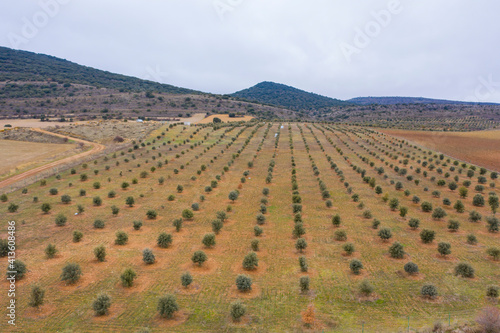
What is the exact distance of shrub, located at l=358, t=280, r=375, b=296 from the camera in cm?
1645

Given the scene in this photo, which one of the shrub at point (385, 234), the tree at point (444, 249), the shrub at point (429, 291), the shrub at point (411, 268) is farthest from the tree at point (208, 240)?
the tree at point (444, 249)

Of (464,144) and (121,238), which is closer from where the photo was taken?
(121,238)

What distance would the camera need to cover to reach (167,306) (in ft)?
47.5

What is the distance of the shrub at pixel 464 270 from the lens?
18344 mm

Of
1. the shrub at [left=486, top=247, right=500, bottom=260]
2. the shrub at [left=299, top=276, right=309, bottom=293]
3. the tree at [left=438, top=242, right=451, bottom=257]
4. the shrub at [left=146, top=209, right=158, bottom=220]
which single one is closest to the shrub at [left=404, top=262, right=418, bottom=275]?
the tree at [left=438, top=242, right=451, bottom=257]

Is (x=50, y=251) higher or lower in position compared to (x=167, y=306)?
lower

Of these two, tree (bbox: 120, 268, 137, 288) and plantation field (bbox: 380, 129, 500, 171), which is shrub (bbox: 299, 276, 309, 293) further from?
plantation field (bbox: 380, 129, 500, 171)

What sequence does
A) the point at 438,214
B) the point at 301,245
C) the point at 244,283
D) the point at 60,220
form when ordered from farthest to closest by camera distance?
the point at 438,214 → the point at 60,220 → the point at 301,245 → the point at 244,283

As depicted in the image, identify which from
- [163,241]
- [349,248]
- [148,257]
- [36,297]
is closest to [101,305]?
[36,297]

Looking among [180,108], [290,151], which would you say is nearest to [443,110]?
[290,151]

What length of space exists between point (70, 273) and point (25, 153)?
62947 millimetres

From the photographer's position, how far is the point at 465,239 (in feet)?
81.2

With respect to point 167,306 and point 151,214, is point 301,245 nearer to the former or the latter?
point 167,306

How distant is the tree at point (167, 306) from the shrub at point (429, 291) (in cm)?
1439
